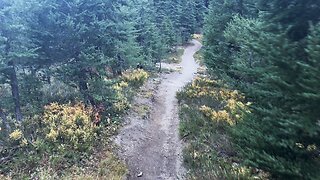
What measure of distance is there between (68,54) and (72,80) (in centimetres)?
145

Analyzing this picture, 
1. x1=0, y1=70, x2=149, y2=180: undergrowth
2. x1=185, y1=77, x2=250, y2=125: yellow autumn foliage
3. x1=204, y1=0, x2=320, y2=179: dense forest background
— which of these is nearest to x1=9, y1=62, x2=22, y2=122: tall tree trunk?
x1=0, y1=70, x2=149, y2=180: undergrowth

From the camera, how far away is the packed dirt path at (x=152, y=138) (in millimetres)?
12570

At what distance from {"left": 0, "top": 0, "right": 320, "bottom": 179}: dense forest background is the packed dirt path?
41.9 inches

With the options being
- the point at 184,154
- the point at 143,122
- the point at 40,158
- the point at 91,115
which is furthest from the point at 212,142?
the point at 40,158

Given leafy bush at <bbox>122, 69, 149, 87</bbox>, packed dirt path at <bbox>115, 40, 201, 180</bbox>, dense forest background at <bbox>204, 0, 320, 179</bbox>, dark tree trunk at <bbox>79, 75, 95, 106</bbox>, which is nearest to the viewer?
dense forest background at <bbox>204, 0, 320, 179</bbox>

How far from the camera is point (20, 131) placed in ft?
44.0

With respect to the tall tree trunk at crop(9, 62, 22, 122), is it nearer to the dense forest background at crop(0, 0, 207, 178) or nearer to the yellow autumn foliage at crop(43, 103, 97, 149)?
the dense forest background at crop(0, 0, 207, 178)

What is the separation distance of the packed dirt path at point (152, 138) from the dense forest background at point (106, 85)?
1065mm

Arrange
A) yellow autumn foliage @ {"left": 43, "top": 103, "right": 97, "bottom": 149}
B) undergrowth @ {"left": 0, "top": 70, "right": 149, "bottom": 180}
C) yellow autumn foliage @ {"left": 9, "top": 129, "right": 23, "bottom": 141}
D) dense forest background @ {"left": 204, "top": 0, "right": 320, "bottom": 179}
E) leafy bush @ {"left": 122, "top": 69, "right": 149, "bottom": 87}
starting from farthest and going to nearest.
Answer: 1. leafy bush @ {"left": 122, "top": 69, "right": 149, "bottom": 87}
2. yellow autumn foliage @ {"left": 43, "top": 103, "right": 97, "bottom": 149}
3. yellow autumn foliage @ {"left": 9, "top": 129, "right": 23, "bottom": 141}
4. undergrowth @ {"left": 0, "top": 70, "right": 149, "bottom": 180}
5. dense forest background @ {"left": 204, "top": 0, "right": 320, "bottom": 179}

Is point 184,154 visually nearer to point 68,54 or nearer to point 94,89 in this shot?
point 94,89

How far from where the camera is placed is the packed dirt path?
12.6 metres

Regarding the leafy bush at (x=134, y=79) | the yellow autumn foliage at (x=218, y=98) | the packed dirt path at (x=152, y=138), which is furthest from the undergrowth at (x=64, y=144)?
the leafy bush at (x=134, y=79)

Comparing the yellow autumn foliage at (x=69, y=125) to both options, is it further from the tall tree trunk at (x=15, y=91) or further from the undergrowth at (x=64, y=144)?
the tall tree trunk at (x=15, y=91)

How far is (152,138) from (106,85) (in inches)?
156
